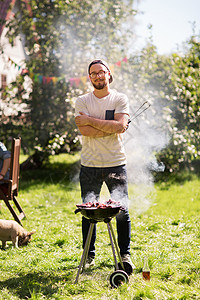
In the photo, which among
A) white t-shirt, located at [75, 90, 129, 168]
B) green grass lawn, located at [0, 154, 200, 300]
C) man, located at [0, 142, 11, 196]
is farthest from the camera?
man, located at [0, 142, 11, 196]

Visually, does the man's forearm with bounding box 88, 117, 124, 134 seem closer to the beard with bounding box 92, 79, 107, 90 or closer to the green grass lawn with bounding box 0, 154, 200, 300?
the beard with bounding box 92, 79, 107, 90

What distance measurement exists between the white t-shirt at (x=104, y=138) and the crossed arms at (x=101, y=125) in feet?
0.23

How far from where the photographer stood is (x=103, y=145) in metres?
3.21

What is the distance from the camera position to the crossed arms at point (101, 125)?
307 cm

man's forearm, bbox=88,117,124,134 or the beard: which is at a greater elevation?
the beard

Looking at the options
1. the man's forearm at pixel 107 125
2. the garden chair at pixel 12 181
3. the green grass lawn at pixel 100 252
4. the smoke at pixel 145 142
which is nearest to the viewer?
the green grass lawn at pixel 100 252

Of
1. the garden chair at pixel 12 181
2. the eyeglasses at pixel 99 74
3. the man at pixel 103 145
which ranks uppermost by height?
the eyeglasses at pixel 99 74

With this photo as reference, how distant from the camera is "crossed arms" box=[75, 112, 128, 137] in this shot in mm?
3070

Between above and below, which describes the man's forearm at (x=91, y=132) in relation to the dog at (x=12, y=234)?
above

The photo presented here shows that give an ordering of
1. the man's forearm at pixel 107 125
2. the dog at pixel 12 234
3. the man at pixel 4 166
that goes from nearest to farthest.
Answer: the man's forearm at pixel 107 125
the dog at pixel 12 234
the man at pixel 4 166

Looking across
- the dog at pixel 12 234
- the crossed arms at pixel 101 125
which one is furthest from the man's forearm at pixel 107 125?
the dog at pixel 12 234

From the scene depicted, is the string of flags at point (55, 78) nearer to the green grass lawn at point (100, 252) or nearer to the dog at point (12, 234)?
the green grass lawn at point (100, 252)

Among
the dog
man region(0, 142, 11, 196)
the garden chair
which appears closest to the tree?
man region(0, 142, 11, 196)

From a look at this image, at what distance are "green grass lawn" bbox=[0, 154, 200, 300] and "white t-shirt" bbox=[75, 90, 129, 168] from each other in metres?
1.05
